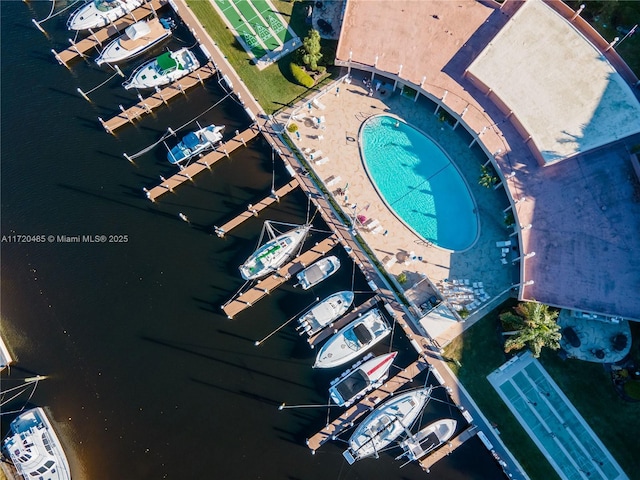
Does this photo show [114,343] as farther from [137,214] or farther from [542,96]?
[542,96]

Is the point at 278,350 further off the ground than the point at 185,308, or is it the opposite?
the point at 185,308

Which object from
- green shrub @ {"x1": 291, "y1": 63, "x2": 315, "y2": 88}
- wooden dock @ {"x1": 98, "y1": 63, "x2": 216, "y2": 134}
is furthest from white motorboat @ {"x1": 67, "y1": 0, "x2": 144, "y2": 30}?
green shrub @ {"x1": 291, "y1": 63, "x2": 315, "y2": 88}

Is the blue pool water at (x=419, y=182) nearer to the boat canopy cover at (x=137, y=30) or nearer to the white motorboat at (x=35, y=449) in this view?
the boat canopy cover at (x=137, y=30)

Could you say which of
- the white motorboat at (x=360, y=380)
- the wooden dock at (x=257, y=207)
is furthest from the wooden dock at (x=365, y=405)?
the wooden dock at (x=257, y=207)

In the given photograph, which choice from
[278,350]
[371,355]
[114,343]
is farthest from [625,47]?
[114,343]

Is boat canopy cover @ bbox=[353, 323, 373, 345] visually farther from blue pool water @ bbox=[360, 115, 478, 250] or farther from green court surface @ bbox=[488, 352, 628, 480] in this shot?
green court surface @ bbox=[488, 352, 628, 480]
